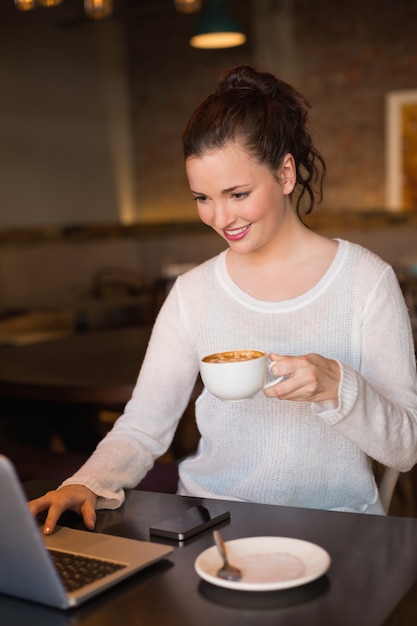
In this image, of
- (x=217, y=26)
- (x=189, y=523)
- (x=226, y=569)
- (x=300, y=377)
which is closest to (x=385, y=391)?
(x=300, y=377)

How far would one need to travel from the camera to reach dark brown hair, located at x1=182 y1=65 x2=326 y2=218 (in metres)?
1.60

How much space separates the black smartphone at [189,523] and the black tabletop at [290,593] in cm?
2

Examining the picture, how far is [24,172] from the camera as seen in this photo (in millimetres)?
7531

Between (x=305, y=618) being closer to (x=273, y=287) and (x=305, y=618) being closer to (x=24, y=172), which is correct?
(x=273, y=287)

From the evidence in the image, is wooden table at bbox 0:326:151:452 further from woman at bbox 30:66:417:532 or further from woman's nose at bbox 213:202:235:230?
woman's nose at bbox 213:202:235:230

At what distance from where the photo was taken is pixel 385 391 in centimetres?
158

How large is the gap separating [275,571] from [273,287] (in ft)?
2.46

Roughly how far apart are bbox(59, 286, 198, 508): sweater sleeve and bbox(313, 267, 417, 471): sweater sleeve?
14.1 inches

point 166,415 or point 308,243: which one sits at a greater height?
point 308,243

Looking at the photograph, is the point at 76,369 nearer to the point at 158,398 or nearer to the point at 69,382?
the point at 69,382

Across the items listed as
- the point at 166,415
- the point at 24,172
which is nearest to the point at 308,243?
the point at 166,415

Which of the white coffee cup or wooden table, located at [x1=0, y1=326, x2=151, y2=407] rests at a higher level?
the white coffee cup

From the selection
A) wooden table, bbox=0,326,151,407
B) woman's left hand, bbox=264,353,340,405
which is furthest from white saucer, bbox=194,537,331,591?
wooden table, bbox=0,326,151,407

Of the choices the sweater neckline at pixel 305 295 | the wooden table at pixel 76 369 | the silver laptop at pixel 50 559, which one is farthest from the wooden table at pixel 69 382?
the silver laptop at pixel 50 559
